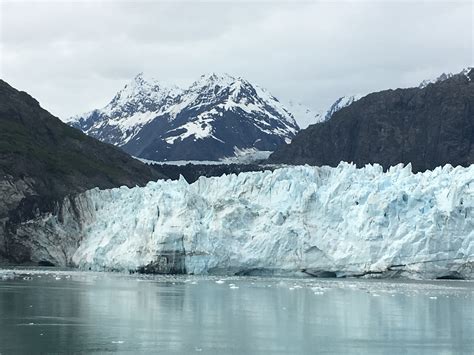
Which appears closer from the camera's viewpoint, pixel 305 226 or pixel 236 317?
pixel 236 317

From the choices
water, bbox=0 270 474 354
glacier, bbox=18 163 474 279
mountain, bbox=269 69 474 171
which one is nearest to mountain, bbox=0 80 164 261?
glacier, bbox=18 163 474 279

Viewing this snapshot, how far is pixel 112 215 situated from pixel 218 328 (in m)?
34.8

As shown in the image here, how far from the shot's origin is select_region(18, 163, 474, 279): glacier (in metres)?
48.4

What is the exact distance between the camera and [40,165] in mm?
93625

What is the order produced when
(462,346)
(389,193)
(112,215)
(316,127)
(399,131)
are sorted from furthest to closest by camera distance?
(316,127)
(399,131)
(112,215)
(389,193)
(462,346)

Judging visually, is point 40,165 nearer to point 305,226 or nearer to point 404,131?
point 305,226

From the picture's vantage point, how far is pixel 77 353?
74.3 ft

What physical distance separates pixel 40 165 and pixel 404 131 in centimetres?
6721

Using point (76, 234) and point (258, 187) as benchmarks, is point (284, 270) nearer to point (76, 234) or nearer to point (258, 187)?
point (258, 187)

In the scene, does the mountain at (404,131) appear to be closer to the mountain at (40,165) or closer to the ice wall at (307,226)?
the mountain at (40,165)

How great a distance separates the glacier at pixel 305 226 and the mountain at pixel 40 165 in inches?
560

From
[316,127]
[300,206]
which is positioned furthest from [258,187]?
[316,127]

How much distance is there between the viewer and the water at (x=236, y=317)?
80.4ft

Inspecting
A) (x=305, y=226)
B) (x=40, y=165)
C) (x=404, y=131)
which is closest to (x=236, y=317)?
(x=305, y=226)
